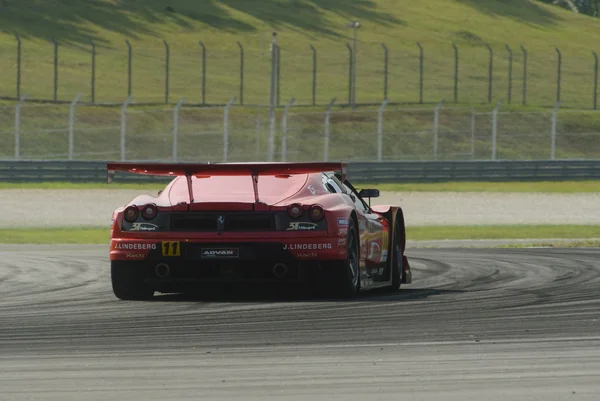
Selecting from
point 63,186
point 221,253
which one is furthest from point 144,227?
point 63,186

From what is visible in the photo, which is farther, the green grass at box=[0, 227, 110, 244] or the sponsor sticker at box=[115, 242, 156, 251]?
the green grass at box=[0, 227, 110, 244]

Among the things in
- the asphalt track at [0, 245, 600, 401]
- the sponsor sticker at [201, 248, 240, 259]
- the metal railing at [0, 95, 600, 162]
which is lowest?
the asphalt track at [0, 245, 600, 401]

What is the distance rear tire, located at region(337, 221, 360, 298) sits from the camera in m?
11.5

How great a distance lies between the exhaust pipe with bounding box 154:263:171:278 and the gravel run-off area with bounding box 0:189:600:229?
16.2m

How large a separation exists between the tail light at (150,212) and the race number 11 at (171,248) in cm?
24

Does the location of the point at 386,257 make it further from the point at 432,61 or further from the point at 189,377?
the point at 432,61

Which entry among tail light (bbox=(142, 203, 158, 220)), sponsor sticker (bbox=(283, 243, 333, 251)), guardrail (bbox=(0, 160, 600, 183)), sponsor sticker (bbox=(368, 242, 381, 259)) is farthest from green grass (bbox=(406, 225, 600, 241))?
guardrail (bbox=(0, 160, 600, 183))

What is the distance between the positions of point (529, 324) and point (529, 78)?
85.7 m

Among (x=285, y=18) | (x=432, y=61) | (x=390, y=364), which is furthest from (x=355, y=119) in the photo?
(x=390, y=364)

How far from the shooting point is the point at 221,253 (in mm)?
11219

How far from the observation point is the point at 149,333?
915cm

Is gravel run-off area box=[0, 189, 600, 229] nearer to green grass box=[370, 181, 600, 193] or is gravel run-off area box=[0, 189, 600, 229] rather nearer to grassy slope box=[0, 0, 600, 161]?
green grass box=[370, 181, 600, 193]

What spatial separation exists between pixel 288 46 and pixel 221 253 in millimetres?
85851

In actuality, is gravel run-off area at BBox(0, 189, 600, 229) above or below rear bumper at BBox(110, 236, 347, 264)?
below
